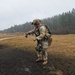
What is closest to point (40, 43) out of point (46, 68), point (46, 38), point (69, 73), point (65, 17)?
point (46, 38)

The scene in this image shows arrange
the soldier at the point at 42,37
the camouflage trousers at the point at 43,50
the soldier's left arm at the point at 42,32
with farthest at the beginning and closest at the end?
1. the camouflage trousers at the point at 43,50
2. the soldier at the point at 42,37
3. the soldier's left arm at the point at 42,32

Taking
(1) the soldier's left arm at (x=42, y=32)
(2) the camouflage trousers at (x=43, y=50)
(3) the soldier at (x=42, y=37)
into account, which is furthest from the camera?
(2) the camouflage trousers at (x=43, y=50)

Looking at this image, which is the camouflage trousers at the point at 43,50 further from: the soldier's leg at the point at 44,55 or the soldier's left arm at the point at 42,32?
the soldier's left arm at the point at 42,32

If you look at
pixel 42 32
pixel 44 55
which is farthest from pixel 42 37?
pixel 44 55

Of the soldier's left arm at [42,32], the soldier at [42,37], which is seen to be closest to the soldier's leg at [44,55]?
the soldier at [42,37]

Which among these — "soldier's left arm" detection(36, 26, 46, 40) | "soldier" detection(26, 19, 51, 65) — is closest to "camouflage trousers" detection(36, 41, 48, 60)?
"soldier" detection(26, 19, 51, 65)

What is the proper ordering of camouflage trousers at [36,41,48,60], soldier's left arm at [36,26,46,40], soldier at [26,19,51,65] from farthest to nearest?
camouflage trousers at [36,41,48,60] < soldier at [26,19,51,65] < soldier's left arm at [36,26,46,40]

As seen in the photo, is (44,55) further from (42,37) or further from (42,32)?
(42,32)

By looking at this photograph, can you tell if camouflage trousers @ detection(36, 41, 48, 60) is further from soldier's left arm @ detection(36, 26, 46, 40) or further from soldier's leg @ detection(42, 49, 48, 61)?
soldier's left arm @ detection(36, 26, 46, 40)

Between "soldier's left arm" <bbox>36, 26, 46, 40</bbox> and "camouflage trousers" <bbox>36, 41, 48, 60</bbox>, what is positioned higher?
"soldier's left arm" <bbox>36, 26, 46, 40</bbox>

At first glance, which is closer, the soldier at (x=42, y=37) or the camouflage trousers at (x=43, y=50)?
the soldier at (x=42, y=37)

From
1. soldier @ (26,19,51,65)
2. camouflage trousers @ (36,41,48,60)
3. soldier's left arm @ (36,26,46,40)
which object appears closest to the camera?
soldier's left arm @ (36,26,46,40)

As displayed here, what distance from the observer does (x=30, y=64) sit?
51.9 feet

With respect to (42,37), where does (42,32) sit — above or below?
above
